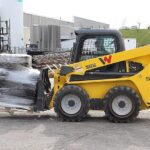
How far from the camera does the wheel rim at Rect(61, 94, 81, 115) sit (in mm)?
11836

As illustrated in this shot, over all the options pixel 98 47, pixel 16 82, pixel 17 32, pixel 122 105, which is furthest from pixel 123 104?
pixel 17 32

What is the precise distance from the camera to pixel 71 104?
468 inches

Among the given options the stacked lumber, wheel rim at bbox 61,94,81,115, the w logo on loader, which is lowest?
wheel rim at bbox 61,94,81,115

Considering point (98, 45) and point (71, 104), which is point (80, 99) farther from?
point (98, 45)

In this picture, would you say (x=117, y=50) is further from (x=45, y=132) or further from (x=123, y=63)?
(x=45, y=132)

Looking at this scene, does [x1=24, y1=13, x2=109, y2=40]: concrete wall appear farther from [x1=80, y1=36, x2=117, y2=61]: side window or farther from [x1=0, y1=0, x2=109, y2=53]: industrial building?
[x1=80, y1=36, x2=117, y2=61]: side window

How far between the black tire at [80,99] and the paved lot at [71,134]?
229 millimetres

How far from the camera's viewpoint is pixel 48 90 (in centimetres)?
1258

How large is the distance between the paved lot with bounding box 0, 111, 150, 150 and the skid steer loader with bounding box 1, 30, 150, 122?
35 centimetres

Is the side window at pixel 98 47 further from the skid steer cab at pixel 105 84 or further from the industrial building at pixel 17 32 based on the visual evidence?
the industrial building at pixel 17 32

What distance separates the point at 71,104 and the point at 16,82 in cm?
151

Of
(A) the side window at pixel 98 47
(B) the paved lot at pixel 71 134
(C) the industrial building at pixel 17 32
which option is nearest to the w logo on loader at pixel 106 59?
(A) the side window at pixel 98 47

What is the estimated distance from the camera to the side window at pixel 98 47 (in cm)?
1245

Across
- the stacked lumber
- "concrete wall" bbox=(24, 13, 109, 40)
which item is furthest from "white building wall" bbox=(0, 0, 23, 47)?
the stacked lumber
